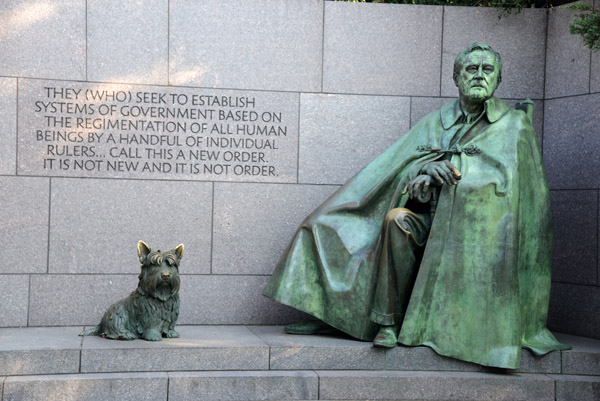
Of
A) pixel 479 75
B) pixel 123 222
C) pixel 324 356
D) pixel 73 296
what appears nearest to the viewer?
pixel 324 356

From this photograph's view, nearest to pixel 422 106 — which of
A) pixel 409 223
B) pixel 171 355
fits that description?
pixel 409 223

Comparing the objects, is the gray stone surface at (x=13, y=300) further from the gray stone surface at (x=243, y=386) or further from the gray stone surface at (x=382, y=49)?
the gray stone surface at (x=382, y=49)

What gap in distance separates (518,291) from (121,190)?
366 centimetres

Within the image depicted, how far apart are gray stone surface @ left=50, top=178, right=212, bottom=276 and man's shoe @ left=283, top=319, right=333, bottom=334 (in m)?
1.20

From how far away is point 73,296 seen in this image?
764 centimetres

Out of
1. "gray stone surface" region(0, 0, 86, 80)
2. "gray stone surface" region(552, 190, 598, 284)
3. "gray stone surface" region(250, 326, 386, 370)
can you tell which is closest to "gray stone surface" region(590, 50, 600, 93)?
"gray stone surface" region(552, 190, 598, 284)

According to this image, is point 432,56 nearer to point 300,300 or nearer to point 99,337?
point 300,300

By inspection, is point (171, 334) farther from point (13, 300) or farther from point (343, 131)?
point (343, 131)

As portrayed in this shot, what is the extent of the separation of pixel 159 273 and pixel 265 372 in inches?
42.5

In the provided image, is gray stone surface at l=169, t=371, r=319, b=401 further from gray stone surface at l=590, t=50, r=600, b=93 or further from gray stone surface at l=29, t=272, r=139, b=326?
gray stone surface at l=590, t=50, r=600, b=93

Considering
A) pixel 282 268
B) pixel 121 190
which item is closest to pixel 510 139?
pixel 282 268

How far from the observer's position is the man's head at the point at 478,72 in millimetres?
6777

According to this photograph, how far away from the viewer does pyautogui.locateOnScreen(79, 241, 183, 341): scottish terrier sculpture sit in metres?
6.34

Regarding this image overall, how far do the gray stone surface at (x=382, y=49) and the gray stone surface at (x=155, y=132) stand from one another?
1.94 feet
